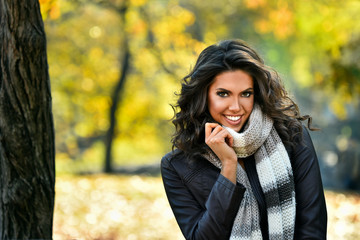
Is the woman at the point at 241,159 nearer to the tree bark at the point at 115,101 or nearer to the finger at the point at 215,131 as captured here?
the finger at the point at 215,131

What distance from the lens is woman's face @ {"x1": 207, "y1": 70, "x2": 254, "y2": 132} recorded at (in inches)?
117

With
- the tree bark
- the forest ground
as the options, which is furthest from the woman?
the tree bark

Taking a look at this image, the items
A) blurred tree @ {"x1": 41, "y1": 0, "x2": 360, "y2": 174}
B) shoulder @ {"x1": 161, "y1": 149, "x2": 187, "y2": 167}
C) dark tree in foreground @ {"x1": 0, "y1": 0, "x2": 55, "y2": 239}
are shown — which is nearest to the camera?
dark tree in foreground @ {"x1": 0, "y1": 0, "x2": 55, "y2": 239}

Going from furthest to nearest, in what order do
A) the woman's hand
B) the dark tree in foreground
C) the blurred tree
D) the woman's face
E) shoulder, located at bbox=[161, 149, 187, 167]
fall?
1. the blurred tree
2. shoulder, located at bbox=[161, 149, 187, 167]
3. the dark tree in foreground
4. the woman's face
5. the woman's hand

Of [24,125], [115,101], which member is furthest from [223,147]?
[115,101]

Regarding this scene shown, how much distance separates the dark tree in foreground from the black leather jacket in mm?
817

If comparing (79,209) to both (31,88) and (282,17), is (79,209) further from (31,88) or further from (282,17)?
(282,17)

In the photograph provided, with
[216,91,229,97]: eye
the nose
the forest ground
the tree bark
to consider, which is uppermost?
the tree bark

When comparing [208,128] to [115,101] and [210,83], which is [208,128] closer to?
[210,83]

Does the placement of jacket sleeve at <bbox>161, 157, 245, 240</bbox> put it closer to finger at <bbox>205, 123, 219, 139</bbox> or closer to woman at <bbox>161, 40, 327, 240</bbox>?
woman at <bbox>161, 40, 327, 240</bbox>

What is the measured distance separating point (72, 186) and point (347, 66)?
589cm

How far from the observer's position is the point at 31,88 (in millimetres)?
3137

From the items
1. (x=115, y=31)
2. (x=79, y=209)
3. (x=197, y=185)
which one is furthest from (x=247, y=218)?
(x=115, y=31)

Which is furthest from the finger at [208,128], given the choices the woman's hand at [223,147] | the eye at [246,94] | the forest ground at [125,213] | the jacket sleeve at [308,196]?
the forest ground at [125,213]
